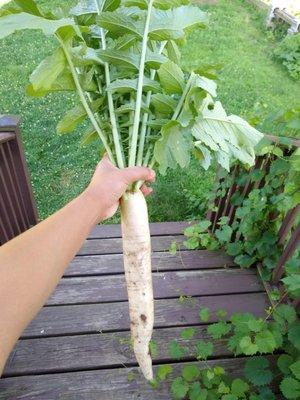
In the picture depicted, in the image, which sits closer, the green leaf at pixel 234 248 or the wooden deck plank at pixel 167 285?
the wooden deck plank at pixel 167 285

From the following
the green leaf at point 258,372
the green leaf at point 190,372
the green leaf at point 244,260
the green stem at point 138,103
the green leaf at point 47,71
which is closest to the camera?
the green leaf at point 47,71

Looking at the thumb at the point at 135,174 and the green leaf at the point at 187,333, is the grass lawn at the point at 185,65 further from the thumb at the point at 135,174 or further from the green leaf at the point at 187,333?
the green leaf at the point at 187,333

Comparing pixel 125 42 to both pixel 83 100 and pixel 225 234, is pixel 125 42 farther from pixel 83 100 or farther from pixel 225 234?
pixel 225 234

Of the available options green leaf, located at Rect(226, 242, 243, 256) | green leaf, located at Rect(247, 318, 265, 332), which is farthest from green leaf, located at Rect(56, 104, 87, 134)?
green leaf, located at Rect(226, 242, 243, 256)

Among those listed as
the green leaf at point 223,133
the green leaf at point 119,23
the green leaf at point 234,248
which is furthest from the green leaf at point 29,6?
the green leaf at point 234,248

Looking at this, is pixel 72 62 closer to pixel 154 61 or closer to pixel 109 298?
pixel 154 61

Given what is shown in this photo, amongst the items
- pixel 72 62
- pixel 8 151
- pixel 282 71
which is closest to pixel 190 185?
pixel 8 151

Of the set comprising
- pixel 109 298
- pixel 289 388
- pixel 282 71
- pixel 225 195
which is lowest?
pixel 282 71
